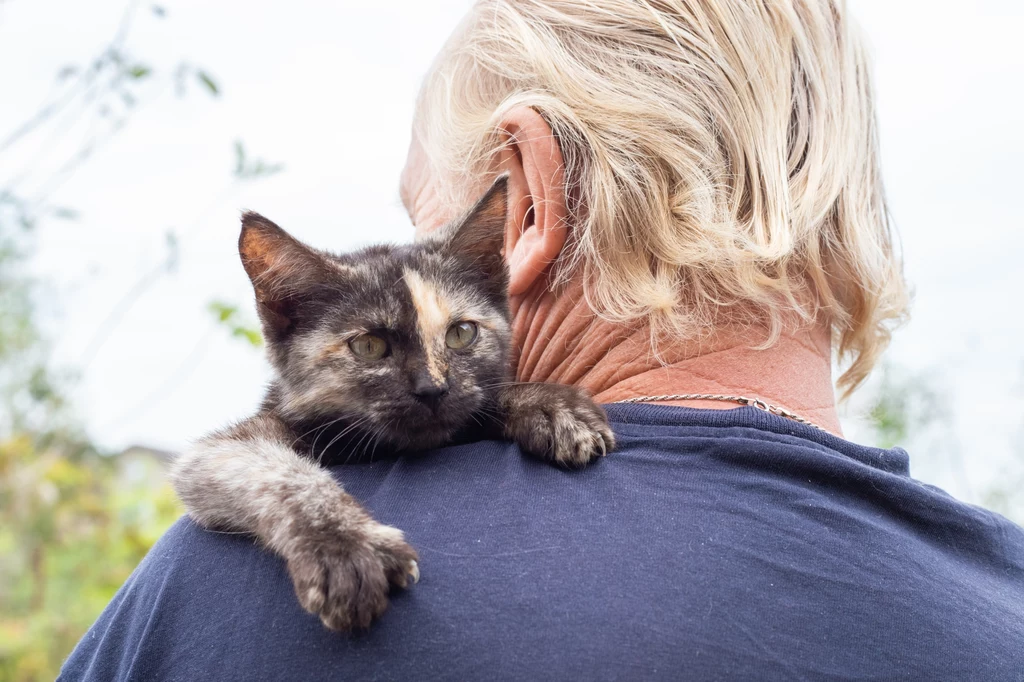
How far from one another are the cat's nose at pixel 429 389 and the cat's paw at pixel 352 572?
18.1 inches

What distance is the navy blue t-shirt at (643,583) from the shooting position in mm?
1199

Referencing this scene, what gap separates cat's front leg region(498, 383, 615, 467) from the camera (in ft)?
5.06

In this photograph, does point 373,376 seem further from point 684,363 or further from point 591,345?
point 684,363

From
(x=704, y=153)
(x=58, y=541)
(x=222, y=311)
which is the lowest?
(x=58, y=541)

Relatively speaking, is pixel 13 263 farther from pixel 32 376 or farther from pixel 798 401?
pixel 798 401

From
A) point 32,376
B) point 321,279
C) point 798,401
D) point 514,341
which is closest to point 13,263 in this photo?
point 32,376

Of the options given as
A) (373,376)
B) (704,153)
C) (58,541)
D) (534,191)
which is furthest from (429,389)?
(58,541)

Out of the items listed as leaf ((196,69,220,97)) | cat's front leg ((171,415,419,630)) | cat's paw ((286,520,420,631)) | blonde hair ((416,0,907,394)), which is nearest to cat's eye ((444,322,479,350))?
blonde hair ((416,0,907,394))

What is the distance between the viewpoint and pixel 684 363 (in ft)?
5.78

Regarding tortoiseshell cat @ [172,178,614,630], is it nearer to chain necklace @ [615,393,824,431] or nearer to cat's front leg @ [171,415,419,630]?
cat's front leg @ [171,415,419,630]

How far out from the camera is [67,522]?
4094mm

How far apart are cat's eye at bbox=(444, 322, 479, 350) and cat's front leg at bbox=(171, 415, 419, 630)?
17.7 inches

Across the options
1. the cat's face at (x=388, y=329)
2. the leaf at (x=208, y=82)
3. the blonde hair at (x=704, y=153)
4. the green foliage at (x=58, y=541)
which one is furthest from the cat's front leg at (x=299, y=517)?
the green foliage at (x=58, y=541)

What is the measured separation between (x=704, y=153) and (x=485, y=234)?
0.56m
